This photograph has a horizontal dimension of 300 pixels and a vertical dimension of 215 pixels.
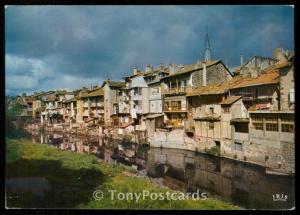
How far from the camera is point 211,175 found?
1653 centimetres

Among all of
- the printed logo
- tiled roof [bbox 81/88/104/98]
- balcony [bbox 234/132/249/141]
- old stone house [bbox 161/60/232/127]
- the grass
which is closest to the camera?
the printed logo

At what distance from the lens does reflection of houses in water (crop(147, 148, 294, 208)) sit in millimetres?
12734

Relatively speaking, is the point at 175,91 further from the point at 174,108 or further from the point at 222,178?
the point at 222,178

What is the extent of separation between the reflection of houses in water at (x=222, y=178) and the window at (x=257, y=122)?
7.58ft

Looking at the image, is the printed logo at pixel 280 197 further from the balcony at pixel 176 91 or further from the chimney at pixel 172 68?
the chimney at pixel 172 68

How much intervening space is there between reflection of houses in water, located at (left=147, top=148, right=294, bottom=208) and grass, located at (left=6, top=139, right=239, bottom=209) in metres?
1.56

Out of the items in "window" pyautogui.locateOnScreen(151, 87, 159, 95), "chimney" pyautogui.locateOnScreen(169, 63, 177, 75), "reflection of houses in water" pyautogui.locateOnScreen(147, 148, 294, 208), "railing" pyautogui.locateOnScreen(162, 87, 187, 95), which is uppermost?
"chimney" pyautogui.locateOnScreen(169, 63, 177, 75)

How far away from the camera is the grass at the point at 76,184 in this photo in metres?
11.7

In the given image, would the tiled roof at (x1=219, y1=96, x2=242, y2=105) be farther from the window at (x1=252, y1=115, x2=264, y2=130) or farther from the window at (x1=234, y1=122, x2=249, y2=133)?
the window at (x1=252, y1=115, x2=264, y2=130)

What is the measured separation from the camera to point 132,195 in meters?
11.9

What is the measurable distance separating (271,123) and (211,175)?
14.8ft

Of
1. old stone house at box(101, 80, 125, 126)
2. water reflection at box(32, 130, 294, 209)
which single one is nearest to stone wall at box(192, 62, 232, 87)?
water reflection at box(32, 130, 294, 209)
